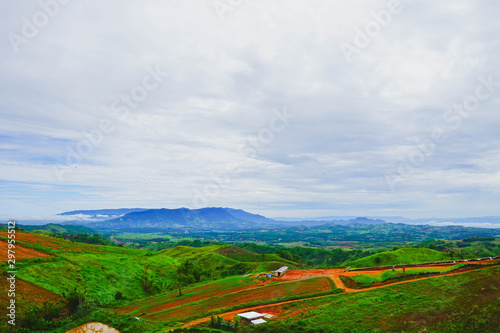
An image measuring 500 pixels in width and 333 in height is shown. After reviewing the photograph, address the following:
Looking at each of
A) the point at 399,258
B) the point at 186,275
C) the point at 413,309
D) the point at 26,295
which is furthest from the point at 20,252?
the point at 399,258

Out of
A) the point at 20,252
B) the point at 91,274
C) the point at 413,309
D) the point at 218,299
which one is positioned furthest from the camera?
the point at 91,274

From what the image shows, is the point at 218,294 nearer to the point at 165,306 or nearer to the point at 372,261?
the point at 165,306

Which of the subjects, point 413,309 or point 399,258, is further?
point 399,258

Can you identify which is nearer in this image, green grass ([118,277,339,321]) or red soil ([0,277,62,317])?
red soil ([0,277,62,317])

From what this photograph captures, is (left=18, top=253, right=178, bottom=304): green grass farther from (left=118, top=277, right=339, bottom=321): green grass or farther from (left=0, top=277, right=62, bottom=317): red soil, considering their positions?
(left=118, top=277, right=339, bottom=321): green grass

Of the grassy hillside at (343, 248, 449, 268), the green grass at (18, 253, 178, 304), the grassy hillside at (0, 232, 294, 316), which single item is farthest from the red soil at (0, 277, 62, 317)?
the grassy hillside at (343, 248, 449, 268)

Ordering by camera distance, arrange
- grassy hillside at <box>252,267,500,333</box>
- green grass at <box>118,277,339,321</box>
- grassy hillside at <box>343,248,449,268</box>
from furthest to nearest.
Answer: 1. grassy hillside at <box>343,248,449,268</box>
2. green grass at <box>118,277,339,321</box>
3. grassy hillside at <box>252,267,500,333</box>

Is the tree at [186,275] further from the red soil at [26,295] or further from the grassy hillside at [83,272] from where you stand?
the red soil at [26,295]

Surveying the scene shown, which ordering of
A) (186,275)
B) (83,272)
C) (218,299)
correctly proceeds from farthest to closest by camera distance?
(186,275) < (83,272) < (218,299)

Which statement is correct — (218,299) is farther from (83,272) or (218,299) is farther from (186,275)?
(186,275)

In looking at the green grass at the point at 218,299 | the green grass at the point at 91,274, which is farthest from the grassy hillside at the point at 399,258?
the green grass at the point at 91,274

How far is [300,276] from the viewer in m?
57.4

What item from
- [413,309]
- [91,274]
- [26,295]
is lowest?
[91,274]

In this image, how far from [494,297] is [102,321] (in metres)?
48.0
